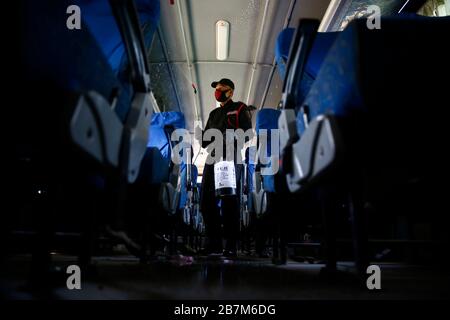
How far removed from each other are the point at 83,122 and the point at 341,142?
61cm

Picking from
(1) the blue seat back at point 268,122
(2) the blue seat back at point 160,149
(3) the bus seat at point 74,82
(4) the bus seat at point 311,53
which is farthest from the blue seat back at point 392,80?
(1) the blue seat back at point 268,122

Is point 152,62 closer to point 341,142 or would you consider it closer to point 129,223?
point 129,223

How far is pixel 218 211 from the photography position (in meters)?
2.82

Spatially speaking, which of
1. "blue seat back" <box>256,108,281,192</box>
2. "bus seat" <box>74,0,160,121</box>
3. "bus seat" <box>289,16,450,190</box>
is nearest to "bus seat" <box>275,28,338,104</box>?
"bus seat" <box>289,16,450,190</box>

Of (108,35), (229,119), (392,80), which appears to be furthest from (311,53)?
(229,119)

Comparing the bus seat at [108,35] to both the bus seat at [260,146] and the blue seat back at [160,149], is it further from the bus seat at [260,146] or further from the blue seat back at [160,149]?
the bus seat at [260,146]

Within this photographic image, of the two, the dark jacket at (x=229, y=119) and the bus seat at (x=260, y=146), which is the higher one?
the dark jacket at (x=229, y=119)

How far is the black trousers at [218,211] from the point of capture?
2682 millimetres

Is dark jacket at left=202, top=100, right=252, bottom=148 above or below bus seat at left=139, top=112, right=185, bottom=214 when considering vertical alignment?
above

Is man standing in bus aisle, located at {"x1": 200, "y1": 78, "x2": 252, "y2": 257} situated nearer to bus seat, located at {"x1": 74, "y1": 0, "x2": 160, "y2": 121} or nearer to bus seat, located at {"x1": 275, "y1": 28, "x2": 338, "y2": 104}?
bus seat, located at {"x1": 275, "y1": 28, "x2": 338, "y2": 104}

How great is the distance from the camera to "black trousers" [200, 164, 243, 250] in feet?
8.80

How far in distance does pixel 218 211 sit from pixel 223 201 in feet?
0.65

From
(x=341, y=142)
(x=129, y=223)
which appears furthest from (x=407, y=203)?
(x=129, y=223)

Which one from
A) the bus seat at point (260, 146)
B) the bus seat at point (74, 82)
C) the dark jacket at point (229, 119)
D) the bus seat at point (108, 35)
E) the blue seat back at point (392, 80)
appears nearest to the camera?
the bus seat at point (74, 82)
